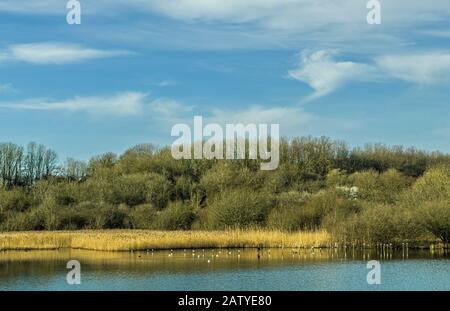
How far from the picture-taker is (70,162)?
6919 centimetres

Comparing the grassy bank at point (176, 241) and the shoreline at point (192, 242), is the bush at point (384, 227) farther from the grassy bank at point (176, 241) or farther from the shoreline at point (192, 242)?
the grassy bank at point (176, 241)

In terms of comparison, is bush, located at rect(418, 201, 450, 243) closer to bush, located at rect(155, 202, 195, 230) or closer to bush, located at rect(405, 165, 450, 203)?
bush, located at rect(405, 165, 450, 203)

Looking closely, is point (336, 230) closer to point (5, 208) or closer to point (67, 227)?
point (67, 227)

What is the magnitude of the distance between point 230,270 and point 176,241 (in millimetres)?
11149

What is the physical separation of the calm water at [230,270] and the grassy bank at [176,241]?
1874 millimetres

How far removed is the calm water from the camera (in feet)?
73.8

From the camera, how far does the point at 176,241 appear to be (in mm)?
37125

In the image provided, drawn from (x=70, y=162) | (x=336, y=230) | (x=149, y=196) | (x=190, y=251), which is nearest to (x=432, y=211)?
(x=336, y=230)

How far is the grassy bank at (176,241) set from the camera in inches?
1430

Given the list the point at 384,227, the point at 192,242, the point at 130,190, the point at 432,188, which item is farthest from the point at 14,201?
the point at 432,188

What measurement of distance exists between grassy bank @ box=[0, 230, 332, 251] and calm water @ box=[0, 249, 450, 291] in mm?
1874
